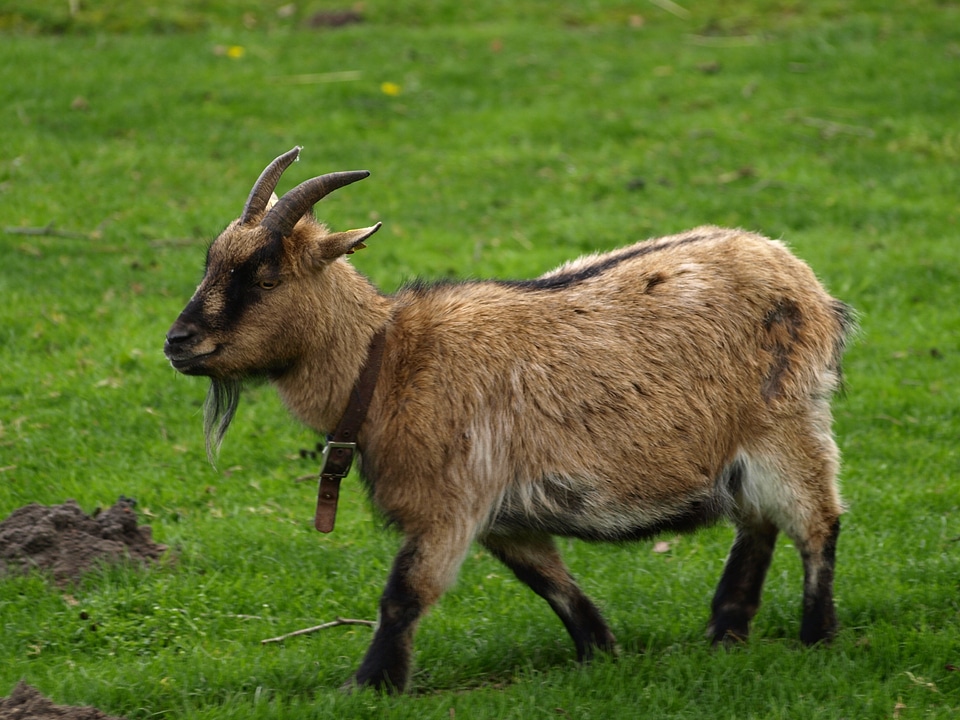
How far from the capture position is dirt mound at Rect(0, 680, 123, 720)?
436 cm

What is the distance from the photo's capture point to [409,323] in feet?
16.6

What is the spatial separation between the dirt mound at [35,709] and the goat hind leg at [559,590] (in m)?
1.72

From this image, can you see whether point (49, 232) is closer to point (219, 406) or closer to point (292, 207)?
point (219, 406)

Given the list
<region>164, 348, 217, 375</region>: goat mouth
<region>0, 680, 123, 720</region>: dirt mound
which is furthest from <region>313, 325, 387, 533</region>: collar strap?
<region>0, 680, 123, 720</region>: dirt mound

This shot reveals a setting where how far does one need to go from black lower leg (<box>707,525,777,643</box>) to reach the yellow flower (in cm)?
898

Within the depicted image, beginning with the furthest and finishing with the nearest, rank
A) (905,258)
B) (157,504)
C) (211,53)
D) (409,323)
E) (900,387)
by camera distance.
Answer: (211,53)
(905,258)
(900,387)
(157,504)
(409,323)

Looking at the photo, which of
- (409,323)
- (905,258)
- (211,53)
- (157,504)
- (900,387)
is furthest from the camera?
(211,53)

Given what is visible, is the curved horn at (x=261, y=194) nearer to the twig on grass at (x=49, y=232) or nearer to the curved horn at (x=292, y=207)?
the curved horn at (x=292, y=207)

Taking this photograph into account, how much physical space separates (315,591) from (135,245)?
197 inches

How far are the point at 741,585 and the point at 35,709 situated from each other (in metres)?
2.96

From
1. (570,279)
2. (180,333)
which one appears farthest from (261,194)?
(570,279)

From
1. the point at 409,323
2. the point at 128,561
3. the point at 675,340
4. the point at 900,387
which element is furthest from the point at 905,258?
the point at 128,561

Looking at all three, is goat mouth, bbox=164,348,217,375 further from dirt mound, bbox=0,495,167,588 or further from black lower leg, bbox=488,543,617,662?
dirt mound, bbox=0,495,167,588

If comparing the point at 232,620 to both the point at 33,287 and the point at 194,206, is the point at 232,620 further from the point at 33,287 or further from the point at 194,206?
the point at 194,206
